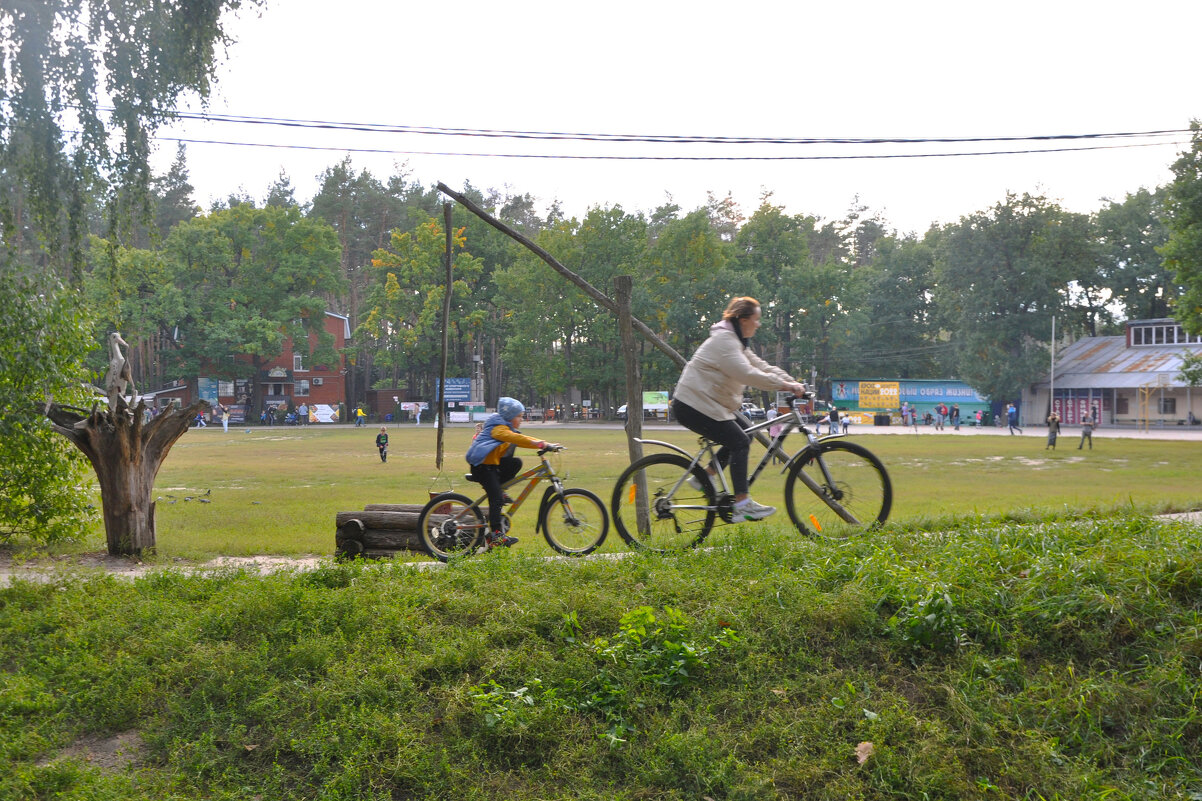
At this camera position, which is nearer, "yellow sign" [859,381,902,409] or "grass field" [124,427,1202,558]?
"grass field" [124,427,1202,558]

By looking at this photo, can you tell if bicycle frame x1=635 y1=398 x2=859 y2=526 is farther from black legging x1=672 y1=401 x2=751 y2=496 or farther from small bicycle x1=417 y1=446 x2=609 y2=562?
small bicycle x1=417 y1=446 x2=609 y2=562

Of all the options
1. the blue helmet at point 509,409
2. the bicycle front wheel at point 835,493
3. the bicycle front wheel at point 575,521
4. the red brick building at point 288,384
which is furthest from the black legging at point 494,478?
the red brick building at point 288,384

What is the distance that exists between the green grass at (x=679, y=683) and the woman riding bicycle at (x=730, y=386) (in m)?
0.83

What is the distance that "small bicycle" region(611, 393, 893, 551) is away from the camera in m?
7.20

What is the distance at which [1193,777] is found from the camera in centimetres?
406

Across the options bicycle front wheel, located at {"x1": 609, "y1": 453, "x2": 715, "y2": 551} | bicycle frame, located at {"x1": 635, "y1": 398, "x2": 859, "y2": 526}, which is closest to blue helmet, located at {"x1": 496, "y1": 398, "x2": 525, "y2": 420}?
bicycle front wheel, located at {"x1": 609, "y1": 453, "x2": 715, "y2": 551}

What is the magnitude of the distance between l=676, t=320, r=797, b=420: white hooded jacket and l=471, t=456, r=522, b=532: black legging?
225 cm

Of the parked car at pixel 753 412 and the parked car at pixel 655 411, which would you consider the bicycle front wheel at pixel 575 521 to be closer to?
the parked car at pixel 753 412

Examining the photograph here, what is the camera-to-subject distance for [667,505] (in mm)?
7477

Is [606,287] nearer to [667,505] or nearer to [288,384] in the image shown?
[288,384]

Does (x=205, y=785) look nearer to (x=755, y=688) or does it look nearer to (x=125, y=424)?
(x=755, y=688)

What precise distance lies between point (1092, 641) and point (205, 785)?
188 inches

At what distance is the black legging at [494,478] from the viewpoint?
8.65m

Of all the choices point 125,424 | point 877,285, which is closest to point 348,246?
point 877,285
